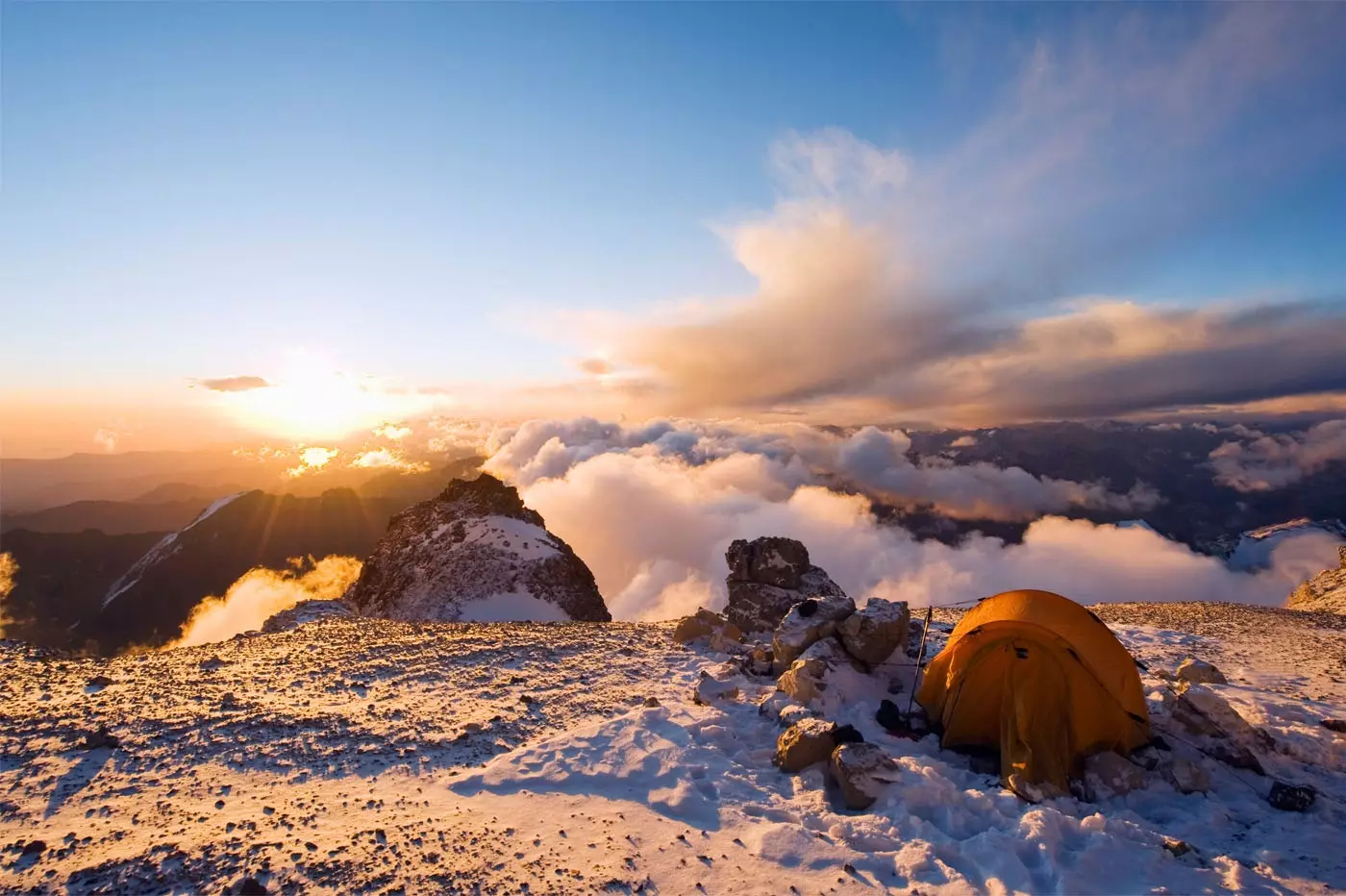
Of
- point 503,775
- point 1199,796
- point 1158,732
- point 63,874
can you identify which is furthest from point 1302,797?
point 63,874

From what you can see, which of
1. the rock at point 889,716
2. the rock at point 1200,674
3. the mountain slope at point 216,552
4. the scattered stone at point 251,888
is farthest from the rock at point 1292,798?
the mountain slope at point 216,552

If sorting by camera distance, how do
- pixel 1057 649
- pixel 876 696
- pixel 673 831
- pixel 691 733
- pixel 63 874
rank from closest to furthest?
pixel 63 874, pixel 673 831, pixel 1057 649, pixel 691 733, pixel 876 696

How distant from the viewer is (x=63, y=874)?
649 centimetres

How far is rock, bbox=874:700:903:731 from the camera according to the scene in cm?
1198

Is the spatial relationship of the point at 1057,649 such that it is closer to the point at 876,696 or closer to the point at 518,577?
the point at 876,696

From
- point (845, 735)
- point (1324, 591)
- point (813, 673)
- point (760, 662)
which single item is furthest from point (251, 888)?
point (1324, 591)

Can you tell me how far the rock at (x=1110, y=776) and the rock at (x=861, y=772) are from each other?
3151 millimetres

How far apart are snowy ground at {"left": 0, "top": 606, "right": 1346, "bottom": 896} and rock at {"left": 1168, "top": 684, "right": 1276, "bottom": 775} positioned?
31 cm

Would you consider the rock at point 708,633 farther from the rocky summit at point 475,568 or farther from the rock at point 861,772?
the rocky summit at point 475,568

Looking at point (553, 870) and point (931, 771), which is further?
point (931, 771)

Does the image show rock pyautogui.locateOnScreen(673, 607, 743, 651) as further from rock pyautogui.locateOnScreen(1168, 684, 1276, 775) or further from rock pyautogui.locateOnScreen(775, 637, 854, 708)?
rock pyautogui.locateOnScreen(1168, 684, 1276, 775)

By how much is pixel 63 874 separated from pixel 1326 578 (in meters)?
52.7

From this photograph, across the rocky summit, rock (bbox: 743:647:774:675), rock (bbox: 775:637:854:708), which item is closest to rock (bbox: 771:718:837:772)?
rock (bbox: 775:637:854:708)

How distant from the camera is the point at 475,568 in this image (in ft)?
131
